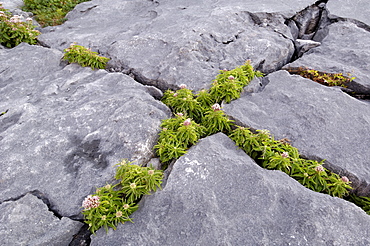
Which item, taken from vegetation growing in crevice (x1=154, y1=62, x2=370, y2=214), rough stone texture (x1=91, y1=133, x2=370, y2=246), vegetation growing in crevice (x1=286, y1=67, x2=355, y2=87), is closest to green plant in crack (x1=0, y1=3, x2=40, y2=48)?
vegetation growing in crevice (x1=154, y1=62, x2=370, y2=214)

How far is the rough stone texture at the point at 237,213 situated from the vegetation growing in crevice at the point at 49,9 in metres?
8.34

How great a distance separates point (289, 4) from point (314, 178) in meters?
6.56

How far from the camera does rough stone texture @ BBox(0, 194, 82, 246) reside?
3.44 m

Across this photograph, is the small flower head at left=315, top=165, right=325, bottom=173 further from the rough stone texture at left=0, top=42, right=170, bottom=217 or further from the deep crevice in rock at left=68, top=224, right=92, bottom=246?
the deep crevice in rock at left=68, top=224, right=92, bottom=246

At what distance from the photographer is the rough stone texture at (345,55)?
6.12 metres

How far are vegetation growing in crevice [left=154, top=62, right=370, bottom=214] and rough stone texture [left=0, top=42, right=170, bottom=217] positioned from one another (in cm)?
32

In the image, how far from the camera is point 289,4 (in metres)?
8.70

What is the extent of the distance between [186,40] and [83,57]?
2576mm

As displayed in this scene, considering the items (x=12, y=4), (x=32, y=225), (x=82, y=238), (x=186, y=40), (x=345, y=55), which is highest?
Answer: (x=186, y=40)

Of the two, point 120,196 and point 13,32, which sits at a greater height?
point 13,32

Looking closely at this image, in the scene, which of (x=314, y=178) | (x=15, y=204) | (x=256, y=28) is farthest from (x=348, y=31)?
(x=15, y=204)

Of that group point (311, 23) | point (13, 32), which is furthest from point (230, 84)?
point (13, 32)

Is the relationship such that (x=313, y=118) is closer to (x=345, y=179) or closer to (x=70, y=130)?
(x=345, y=179)

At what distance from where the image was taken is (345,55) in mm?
6742
